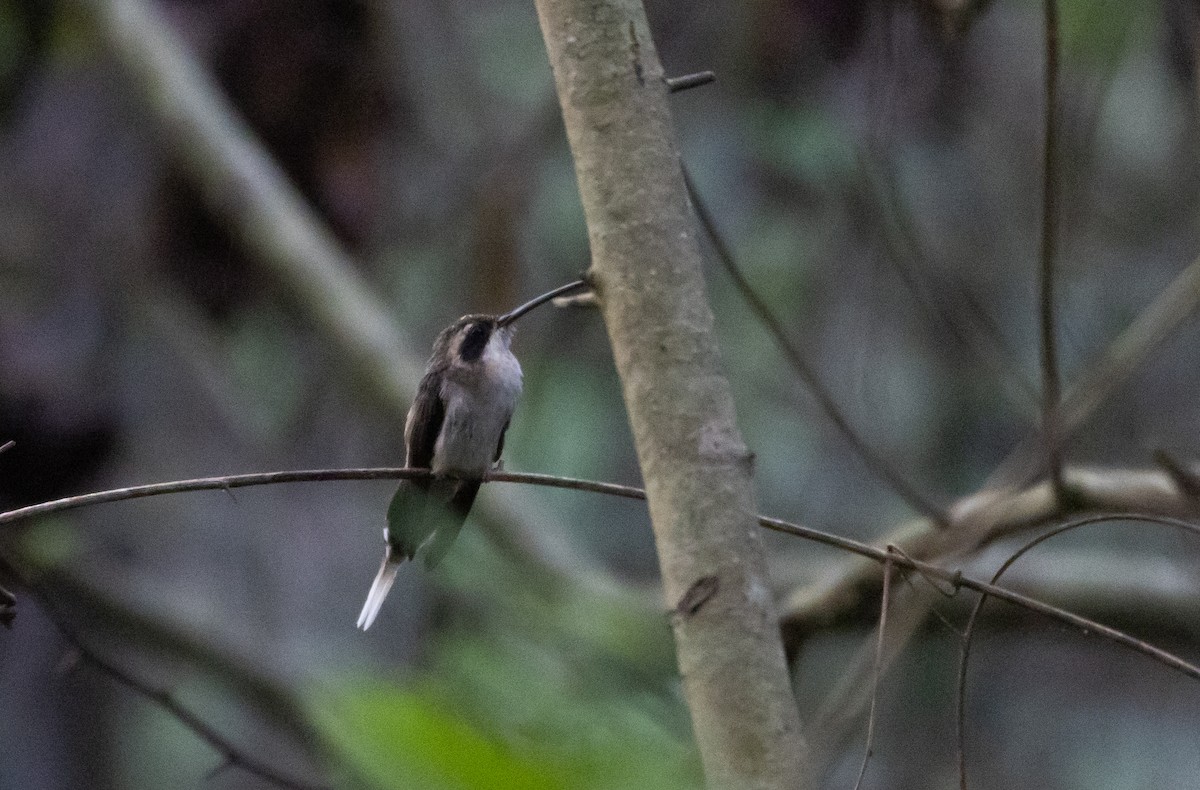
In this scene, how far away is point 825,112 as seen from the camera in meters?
6.72

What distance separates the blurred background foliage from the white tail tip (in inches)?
30.7

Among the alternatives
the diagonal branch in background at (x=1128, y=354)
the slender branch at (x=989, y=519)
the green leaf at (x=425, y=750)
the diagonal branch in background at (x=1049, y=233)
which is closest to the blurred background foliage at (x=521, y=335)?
the slender branch at (x=989, y=519)

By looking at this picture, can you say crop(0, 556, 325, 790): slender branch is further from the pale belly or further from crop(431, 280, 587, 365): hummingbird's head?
crop(431, 280, 587, 365): hummingbird's head

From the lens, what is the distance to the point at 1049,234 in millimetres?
2611

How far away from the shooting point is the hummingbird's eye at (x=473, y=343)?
3512 millimetres

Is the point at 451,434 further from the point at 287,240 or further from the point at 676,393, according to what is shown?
→ the point at 287,240

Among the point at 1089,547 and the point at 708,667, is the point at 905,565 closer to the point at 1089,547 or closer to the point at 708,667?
the point at 708,667

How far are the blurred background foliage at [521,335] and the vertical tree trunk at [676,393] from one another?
1.86 meters

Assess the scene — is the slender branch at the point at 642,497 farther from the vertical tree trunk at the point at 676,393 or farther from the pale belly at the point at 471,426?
the pale belly at the point at 471,426

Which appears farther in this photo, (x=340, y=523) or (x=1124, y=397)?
(x=340, y=523)

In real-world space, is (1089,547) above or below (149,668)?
below

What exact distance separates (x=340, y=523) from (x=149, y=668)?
3.79ft

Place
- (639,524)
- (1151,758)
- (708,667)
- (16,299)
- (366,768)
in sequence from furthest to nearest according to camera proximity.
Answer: (639,524)
(1151,758)
(16,299)
(708,667)
(366,768)

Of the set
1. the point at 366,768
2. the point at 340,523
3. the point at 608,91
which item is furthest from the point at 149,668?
the point at 366,768
